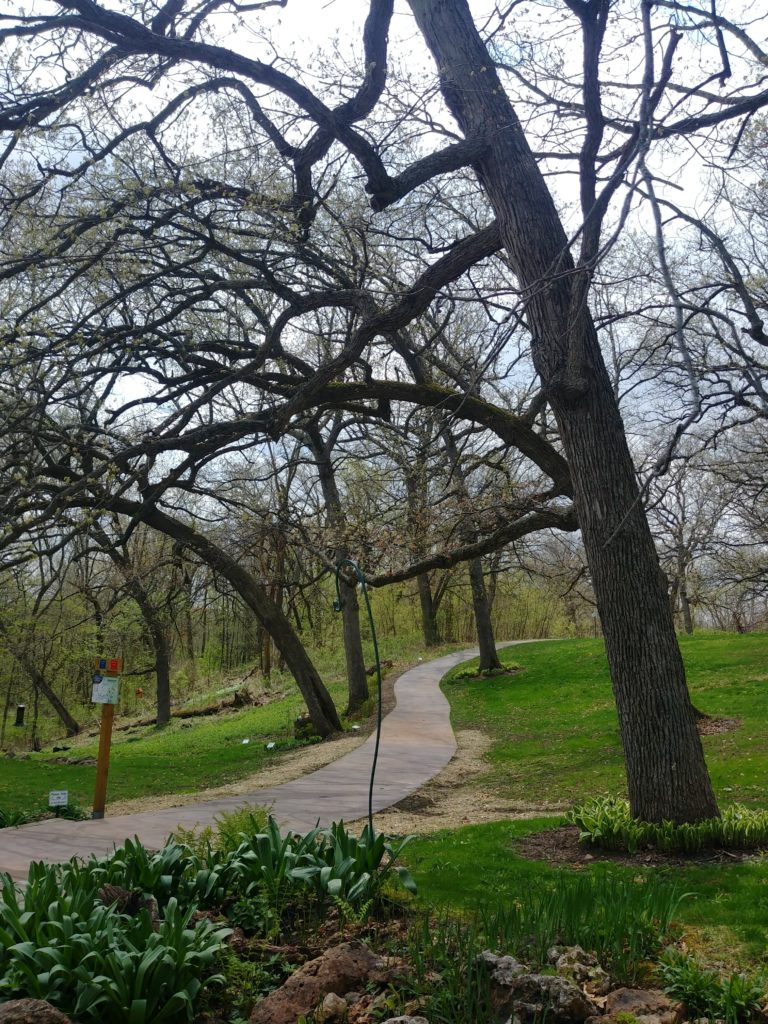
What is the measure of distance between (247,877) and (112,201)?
6.49 meters

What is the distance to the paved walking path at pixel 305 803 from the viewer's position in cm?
812

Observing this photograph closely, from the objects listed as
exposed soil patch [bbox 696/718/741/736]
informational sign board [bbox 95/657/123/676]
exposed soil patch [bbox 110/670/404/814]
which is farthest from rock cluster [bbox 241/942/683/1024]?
exposed soil patch [bbox 696/718/741/736]

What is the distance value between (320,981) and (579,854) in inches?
164

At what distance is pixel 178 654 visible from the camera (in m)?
41.6

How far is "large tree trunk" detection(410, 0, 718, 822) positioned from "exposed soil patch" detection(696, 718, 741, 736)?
7939 mm

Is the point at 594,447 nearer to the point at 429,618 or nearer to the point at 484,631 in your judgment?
the point at 484,631

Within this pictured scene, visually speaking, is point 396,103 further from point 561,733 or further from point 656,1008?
point 561,733

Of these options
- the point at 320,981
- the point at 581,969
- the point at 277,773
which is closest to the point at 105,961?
the point at 320,981

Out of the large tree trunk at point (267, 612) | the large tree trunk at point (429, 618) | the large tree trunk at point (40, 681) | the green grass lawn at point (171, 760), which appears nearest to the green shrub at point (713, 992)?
the green grass lawn at point (171, 760)

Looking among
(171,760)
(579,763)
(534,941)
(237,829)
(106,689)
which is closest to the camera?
(534,941)

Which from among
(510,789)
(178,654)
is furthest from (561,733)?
(178,654)

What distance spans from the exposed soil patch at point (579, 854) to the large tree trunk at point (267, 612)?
8.82 metres

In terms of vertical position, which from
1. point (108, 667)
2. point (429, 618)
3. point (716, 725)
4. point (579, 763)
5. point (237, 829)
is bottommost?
point (579, 763)

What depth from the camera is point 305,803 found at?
33.7ft
